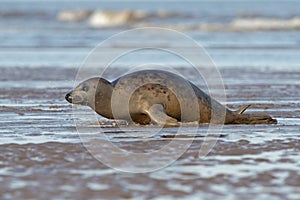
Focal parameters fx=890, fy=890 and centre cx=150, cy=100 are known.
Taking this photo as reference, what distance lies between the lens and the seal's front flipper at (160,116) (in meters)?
8.62

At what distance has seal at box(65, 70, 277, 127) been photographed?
8.91 m

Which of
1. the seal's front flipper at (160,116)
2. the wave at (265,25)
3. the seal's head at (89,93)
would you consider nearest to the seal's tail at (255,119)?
the seal's front flipper at (160,116)

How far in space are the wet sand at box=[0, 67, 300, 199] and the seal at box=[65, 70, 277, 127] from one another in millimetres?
208

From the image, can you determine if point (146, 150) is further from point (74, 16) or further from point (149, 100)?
point (74, 16)

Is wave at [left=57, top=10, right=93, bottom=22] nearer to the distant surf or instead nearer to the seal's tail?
the distant surf

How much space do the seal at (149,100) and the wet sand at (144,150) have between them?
208mm

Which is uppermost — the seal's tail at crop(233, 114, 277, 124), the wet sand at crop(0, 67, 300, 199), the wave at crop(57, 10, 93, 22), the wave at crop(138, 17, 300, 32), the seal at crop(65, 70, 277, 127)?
the wave at crop(57, 10, 93, 22)

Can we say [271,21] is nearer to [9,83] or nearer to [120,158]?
[9,83]

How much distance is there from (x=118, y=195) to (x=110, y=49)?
17.3m

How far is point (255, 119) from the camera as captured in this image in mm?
8891

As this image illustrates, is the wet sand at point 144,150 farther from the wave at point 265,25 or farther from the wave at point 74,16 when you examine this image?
the wave at point 74,16

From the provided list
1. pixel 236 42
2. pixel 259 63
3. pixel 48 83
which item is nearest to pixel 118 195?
pixel 48 83

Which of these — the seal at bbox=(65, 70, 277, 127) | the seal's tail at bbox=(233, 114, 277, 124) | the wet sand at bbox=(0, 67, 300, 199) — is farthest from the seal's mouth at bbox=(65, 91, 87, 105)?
the seal's tail at bbox=(233, 114, 277, 124)

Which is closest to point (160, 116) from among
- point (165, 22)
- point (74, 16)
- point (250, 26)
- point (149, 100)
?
point (149, 100)
